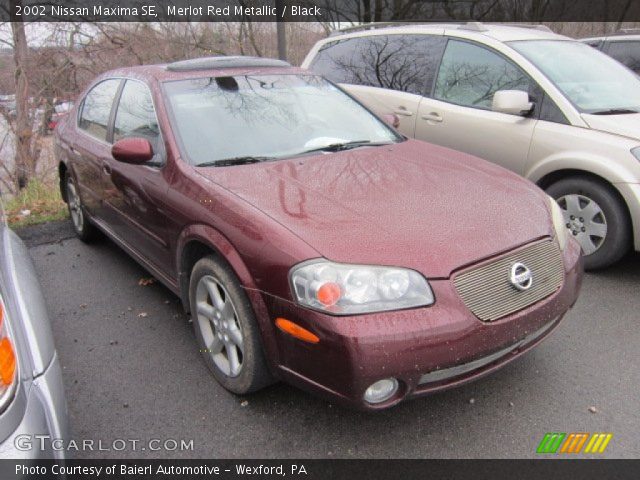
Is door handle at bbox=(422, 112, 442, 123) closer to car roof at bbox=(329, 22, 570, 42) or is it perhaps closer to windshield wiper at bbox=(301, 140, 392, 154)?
car roof at bbox=(329, 22, 570, 42)

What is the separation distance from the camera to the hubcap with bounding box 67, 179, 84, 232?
4496 millimetres

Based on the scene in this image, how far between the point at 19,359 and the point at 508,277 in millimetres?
1842

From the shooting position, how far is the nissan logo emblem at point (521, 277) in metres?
2.10

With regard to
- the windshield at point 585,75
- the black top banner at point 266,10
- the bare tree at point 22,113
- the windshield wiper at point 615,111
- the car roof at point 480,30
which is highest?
the black top banner at point 266,10

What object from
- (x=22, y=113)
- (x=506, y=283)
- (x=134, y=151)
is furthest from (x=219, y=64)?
(x=22, y=113)

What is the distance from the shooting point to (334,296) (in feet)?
6.24

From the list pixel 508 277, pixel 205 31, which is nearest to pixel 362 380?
pixel 508 277

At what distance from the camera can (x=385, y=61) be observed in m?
5.22

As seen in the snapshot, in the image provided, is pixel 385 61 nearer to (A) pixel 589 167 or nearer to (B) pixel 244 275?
(A) pixel 589 167

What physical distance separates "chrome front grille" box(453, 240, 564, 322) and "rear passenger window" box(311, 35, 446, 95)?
2955mm

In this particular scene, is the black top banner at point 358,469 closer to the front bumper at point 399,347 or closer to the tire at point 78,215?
the front bumper at point 399,347

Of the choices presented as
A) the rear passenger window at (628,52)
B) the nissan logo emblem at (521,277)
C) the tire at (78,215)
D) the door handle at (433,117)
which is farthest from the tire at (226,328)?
the rear passenger window at (628,52)

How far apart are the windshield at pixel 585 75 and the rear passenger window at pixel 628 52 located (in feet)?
9.70

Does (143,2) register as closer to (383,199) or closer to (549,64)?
(549,64)
